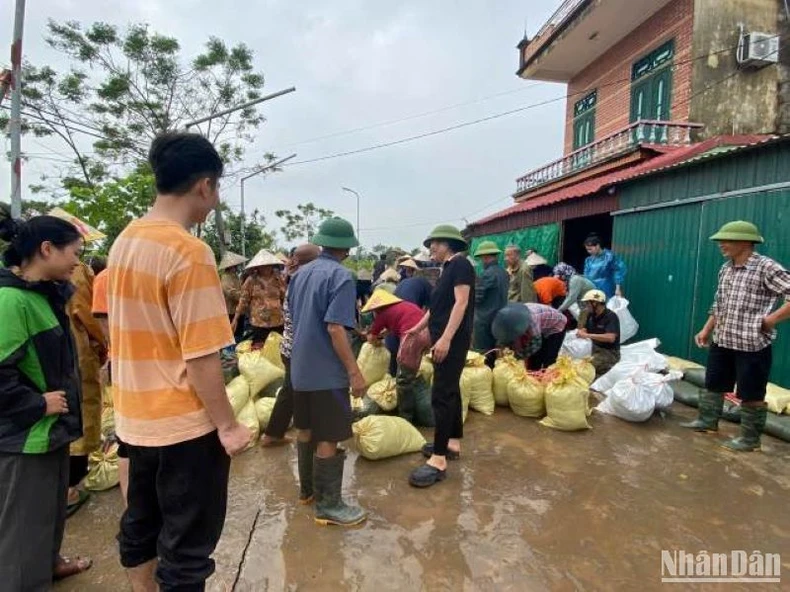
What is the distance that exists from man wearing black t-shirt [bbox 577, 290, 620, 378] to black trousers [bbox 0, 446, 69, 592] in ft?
15.1

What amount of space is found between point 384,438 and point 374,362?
1.08 metres

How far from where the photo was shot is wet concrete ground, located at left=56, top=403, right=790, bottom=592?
2164 mm

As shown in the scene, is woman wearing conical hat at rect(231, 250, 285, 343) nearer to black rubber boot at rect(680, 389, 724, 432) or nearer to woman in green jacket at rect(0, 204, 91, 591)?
woman in green jacket at rect(0, 204, 91, 591)

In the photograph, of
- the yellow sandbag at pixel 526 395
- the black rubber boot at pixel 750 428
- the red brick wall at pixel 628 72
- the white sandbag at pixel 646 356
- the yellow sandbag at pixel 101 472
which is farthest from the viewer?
the red brick wall at pixel 628 72

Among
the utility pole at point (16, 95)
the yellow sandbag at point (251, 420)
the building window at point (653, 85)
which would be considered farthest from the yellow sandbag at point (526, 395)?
the building window at point (653, 85)

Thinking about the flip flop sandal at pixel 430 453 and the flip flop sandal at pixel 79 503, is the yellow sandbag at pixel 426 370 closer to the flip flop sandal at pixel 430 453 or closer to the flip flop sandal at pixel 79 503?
the flip flop sandal at pixel 430 453

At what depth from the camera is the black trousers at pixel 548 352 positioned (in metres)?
4.86

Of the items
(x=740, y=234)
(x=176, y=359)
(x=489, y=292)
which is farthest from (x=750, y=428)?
(x=176, y=359)

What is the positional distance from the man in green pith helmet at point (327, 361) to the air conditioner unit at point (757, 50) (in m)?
11.4

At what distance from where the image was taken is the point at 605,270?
6.63 metres

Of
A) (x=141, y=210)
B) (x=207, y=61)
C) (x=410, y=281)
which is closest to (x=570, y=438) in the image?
(x=410, y=281)

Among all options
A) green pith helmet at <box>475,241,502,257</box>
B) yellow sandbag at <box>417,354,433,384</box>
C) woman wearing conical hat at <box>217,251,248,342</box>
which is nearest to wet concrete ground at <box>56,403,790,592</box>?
yellow sandbag at <box>417,354,433,384</box>

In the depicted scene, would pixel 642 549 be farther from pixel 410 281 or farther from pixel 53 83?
pixel 53 83

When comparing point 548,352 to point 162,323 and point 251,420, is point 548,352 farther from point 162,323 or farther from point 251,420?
point 162,323
